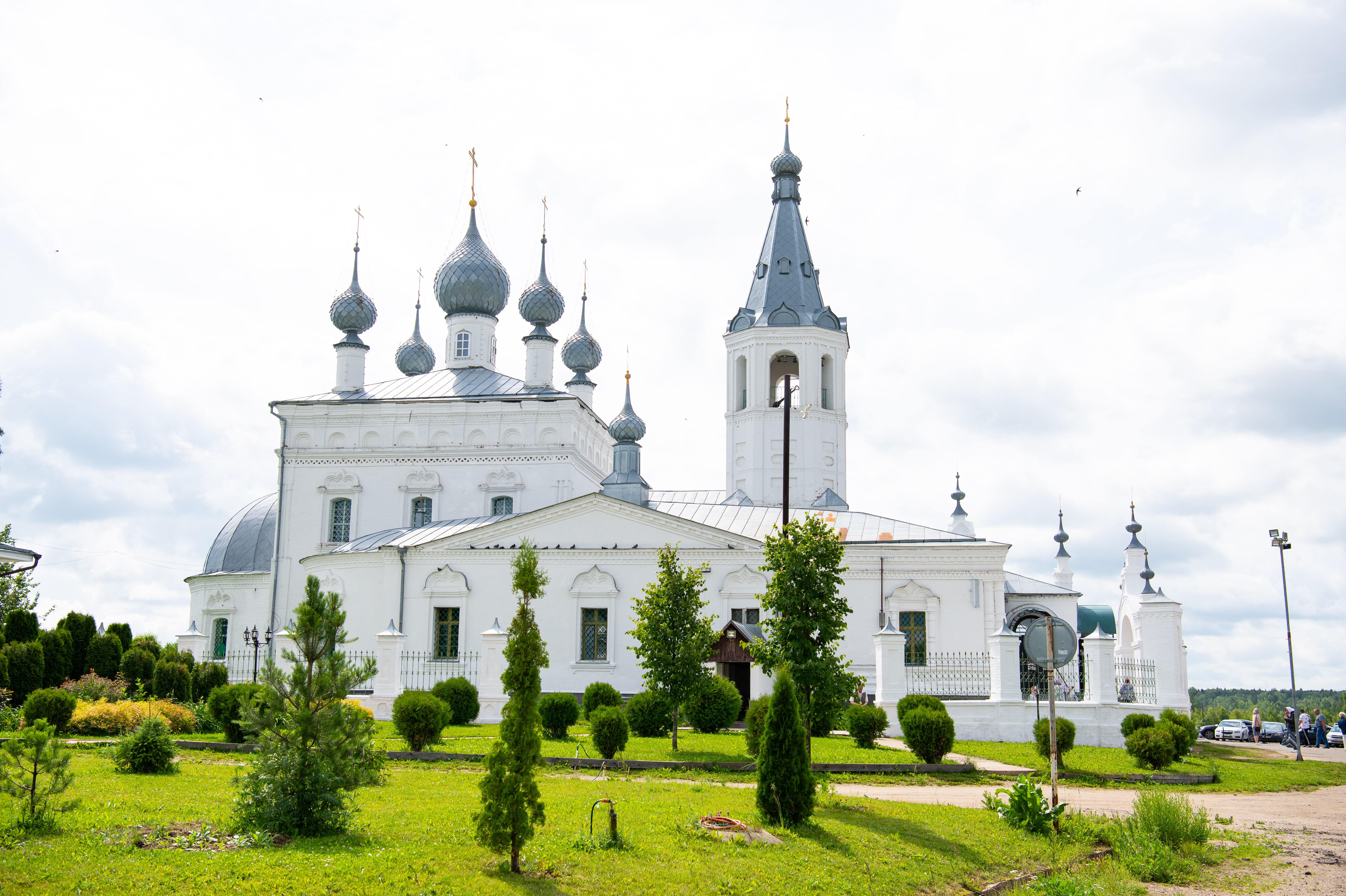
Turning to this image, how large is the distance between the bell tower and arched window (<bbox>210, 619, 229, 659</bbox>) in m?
18.0

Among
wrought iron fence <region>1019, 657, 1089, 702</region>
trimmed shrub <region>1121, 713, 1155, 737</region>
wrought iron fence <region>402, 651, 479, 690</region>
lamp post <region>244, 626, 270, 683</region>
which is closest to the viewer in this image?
trimmed shrub <region>1121, 713, 1155, 737</region>

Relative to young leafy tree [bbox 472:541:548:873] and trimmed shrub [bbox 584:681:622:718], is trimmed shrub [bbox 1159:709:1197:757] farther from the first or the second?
young leafy tree [bbox 472:541:548:873]

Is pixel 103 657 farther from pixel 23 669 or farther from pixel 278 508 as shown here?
pixel 278 508

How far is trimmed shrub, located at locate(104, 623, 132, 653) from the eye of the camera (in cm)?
2495

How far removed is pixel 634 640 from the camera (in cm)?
2897

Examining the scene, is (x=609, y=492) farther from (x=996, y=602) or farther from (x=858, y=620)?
(x=996, y=602)

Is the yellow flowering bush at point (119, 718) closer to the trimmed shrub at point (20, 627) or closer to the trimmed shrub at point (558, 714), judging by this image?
the trimmed shrub at point (20, 627)

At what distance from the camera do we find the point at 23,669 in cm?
2075

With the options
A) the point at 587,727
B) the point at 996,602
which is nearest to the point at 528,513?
the point at 587,727

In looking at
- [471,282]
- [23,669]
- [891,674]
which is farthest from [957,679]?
[471,282]

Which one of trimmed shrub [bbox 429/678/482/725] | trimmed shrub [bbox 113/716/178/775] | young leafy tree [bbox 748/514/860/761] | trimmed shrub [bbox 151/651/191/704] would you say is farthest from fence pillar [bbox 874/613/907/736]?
trimmed shrub [bbox 151/651/191/704]

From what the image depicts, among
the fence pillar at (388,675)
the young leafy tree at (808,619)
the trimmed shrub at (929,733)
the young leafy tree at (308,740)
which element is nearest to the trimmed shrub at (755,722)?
the young leafy tree at (808,619)

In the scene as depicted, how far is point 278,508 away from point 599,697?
18142 mm

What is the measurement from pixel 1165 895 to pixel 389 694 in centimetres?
1855
